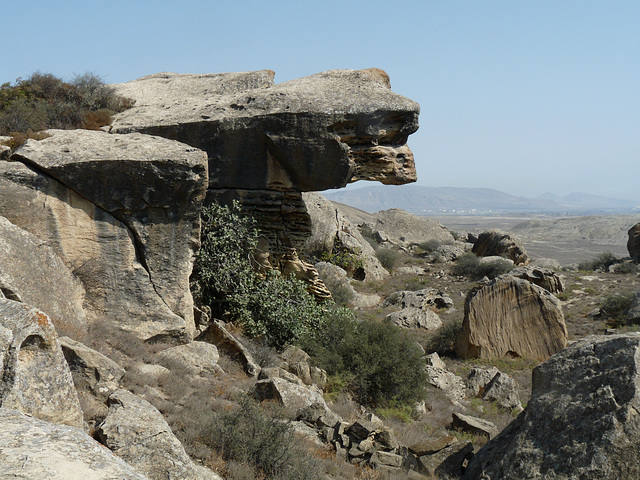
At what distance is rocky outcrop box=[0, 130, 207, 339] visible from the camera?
818cm

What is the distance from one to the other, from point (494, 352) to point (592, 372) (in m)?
9.11

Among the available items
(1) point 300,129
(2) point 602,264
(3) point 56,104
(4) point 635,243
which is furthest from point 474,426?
(4) point 635,243

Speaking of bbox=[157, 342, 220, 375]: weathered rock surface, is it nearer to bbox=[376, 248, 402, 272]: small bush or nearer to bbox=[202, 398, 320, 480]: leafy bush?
bbox=[202, 398, 320, 480]: leafy bush

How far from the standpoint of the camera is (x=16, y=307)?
178 inches

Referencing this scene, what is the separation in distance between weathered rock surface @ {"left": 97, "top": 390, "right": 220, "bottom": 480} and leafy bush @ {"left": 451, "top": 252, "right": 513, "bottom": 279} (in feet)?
68.2

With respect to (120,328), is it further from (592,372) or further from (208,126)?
(592,372)

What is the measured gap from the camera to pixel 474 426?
8.44 m

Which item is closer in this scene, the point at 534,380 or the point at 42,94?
the point at 534,380

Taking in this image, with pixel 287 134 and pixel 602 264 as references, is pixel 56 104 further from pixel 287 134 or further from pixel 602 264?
pixel 602 264

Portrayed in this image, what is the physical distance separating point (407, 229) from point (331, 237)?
1361 centimetres

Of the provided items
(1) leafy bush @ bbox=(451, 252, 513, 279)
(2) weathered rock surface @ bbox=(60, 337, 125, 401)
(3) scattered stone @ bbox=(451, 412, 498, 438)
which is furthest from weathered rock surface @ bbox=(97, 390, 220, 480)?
(1) leafy bush @ bbox=(451, 252, 513, 279)

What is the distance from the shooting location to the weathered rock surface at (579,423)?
15.5 feet

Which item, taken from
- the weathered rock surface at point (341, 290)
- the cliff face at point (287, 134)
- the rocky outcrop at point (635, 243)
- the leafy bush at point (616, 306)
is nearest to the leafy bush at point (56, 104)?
the cliff face at point (287, 134)

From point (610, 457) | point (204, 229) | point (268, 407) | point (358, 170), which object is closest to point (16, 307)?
point (268, 407)
